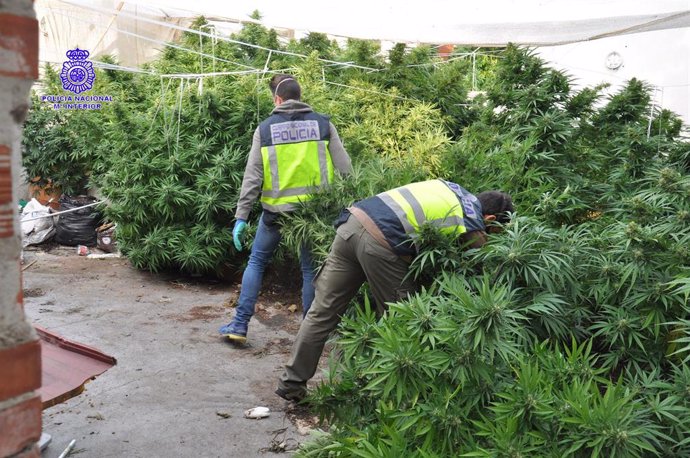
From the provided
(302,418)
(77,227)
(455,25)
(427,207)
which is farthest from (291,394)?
(77,227)

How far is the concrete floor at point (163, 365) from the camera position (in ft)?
12.4

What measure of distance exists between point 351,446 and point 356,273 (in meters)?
1.20

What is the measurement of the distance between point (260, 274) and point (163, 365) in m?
0.99

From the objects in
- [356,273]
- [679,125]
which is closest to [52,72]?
[356,273]

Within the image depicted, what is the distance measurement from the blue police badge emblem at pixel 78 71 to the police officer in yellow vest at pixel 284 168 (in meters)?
4.84

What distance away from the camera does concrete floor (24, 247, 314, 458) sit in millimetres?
3773

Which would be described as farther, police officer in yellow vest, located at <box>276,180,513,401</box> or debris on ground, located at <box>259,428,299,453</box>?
debris on ground, located at <box>259,428,299,453</box>

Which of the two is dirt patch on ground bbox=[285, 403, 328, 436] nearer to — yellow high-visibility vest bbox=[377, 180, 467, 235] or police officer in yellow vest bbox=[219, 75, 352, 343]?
police officer in yellow vest bbox=[219, 75, 352, 343]

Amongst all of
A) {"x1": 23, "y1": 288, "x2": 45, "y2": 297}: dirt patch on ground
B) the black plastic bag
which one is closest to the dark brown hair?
{"x1": 23, "y1": 288, "x2": 45, "y2": 297}: dirt patch on ground

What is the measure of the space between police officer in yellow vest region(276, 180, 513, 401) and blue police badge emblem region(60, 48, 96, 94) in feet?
21.0

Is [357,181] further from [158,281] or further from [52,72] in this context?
[52,72]

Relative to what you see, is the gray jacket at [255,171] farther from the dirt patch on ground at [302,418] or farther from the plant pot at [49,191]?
the plant pot at [49,191]

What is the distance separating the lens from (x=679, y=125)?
506cm

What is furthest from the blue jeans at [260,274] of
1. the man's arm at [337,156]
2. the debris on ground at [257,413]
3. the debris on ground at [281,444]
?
the debris on ground at [281,444]
